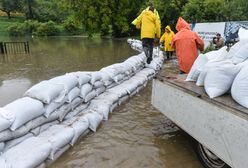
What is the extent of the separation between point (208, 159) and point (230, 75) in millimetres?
875

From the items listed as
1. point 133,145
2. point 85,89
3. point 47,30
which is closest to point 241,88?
point 133,145

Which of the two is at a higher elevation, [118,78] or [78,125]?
[118,78]

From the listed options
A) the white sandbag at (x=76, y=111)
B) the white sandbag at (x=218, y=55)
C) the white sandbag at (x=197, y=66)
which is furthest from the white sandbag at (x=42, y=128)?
the white sandbag at (x=218, y=55)

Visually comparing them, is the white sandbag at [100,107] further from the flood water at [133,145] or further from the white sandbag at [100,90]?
the white sandbag at [100,90]

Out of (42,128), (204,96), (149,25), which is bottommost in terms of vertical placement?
(42,128)

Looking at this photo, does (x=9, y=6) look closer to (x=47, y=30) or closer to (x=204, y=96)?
(x=47, y=30)

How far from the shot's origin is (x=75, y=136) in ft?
13.0

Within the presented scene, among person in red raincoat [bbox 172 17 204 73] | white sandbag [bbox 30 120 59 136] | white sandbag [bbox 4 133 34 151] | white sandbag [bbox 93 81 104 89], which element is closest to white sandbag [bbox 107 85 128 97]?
white sandbag [bbox 93 81 104 89]

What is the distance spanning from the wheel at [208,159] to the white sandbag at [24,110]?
1834mm

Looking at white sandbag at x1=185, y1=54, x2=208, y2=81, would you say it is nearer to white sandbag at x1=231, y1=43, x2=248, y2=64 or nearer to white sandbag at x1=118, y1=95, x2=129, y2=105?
white sandbag at x1=231, y1=43, x2=248, y2=64

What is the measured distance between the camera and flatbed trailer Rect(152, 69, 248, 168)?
95.4 inches

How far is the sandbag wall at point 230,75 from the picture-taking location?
2.81 m

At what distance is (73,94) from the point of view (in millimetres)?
4523

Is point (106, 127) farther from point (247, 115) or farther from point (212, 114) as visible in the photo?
point (247, 115)
